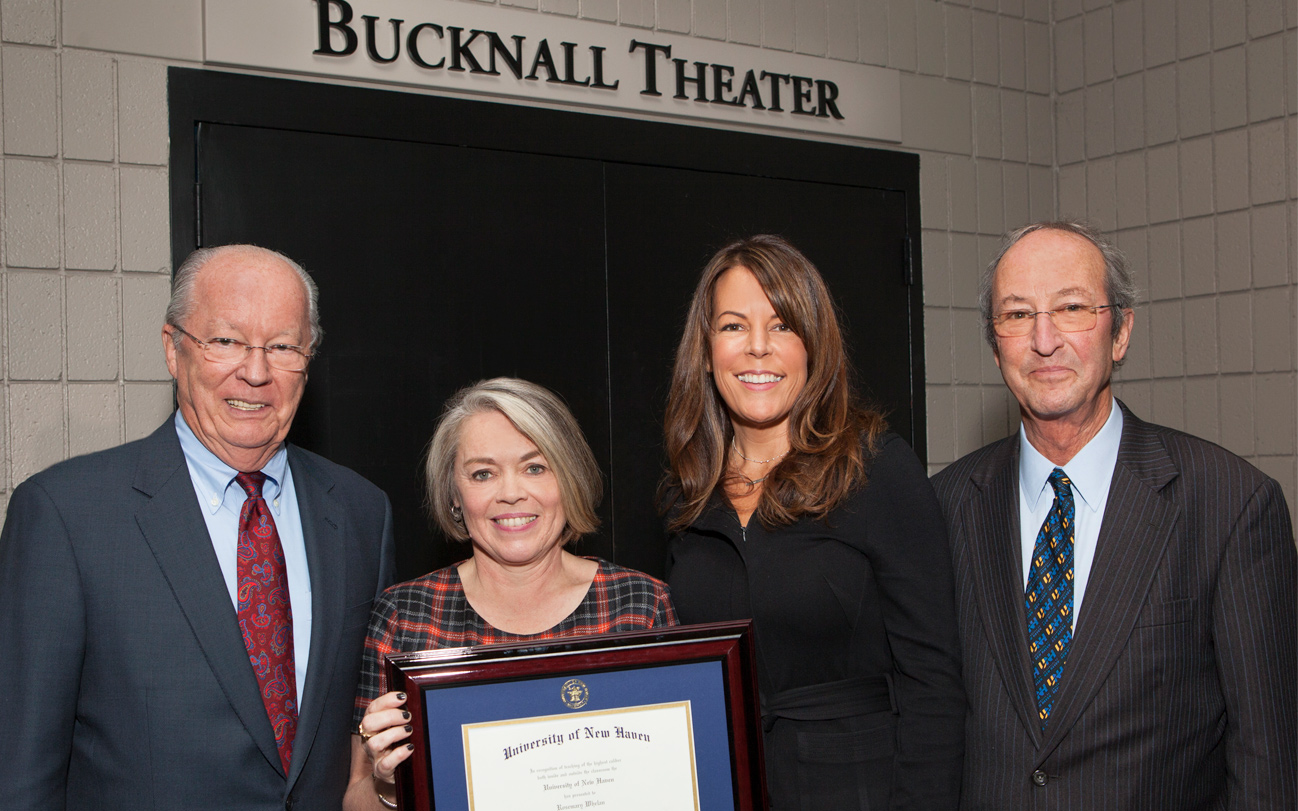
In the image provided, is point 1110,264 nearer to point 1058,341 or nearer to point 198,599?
point 1058,341

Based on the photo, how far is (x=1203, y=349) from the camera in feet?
13.3

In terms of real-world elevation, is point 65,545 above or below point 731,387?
below

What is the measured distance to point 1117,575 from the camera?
202 cm

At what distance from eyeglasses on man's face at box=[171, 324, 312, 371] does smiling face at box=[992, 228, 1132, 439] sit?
57.9 inches

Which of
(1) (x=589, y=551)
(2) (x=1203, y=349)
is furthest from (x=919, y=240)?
(1) (x=589, y=551)

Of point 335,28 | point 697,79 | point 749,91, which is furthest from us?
point 749,91

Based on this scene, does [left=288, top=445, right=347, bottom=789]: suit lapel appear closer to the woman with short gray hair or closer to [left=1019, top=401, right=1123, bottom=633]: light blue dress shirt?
the woman with short gray hair

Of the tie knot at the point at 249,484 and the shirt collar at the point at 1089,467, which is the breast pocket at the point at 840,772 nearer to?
the shirt collar at the point at 1089,467

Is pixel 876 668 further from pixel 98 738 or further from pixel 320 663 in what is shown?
pixel 98 738

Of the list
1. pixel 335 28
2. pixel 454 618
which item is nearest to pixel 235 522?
pixel 454 618

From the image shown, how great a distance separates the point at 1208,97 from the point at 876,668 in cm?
314

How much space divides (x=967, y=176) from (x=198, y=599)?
3.55m

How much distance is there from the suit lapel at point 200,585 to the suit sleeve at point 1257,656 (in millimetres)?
1763

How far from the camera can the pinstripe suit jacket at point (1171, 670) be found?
1952 millimetres
